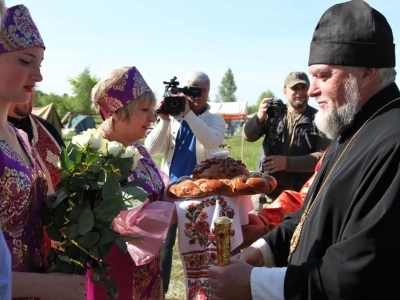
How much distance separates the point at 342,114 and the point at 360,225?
1.82ft

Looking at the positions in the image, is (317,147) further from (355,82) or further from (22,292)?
(22,292)

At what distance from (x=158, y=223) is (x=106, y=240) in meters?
0.97

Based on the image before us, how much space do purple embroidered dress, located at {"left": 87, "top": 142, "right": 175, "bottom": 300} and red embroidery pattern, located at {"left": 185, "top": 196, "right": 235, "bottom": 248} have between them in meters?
Result: 0.13

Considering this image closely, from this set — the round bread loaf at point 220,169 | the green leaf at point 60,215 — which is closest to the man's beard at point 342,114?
the round bread loaf at point 220,169

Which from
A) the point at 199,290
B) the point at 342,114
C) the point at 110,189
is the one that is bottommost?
the point at 199,290

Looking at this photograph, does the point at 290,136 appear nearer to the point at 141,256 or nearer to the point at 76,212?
the point at 141,256

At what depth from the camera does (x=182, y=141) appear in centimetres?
493

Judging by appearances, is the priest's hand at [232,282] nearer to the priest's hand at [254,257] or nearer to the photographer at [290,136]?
the priest's hand at [254,257]

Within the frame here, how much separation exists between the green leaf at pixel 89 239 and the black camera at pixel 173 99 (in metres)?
2.68

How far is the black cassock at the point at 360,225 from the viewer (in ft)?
5.94

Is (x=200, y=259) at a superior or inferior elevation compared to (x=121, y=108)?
inferior

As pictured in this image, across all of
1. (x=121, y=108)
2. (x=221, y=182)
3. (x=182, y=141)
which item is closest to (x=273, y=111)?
(x=182, y=141)

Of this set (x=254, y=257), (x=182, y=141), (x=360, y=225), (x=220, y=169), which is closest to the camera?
(x=360, y=225)

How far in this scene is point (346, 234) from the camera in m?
1.91
